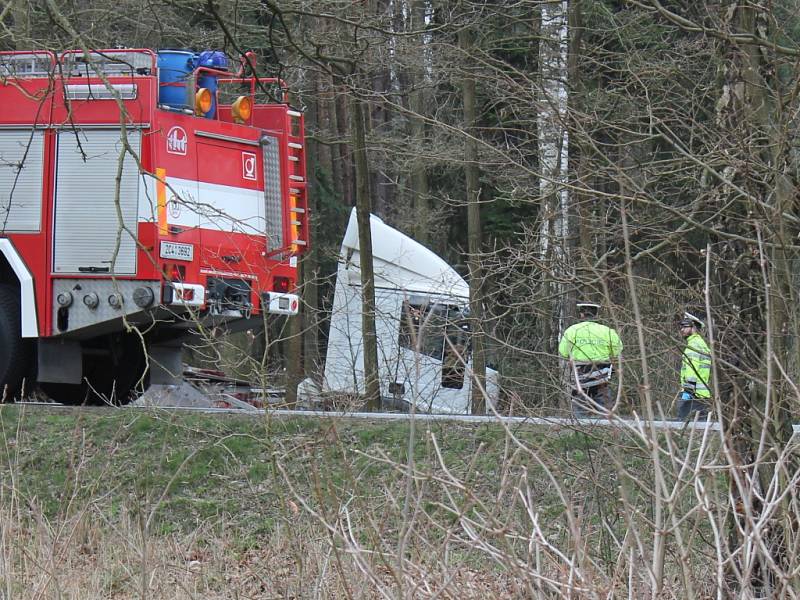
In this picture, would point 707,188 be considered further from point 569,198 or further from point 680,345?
point 569,198

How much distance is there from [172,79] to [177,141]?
2.18 feet

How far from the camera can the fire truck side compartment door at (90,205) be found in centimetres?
1135

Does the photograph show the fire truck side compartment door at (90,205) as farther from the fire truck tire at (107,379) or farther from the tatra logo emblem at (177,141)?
the fire truck tire at (107,379)

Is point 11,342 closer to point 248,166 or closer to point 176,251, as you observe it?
point 176,251

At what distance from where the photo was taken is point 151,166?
11.1 m

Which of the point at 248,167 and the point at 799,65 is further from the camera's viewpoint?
the point at 248,167

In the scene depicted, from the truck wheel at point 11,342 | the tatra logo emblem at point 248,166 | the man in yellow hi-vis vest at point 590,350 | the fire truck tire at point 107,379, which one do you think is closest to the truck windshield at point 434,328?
the man in yellow hi-vis vest at point 590,350

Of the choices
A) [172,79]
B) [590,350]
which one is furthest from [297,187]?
[590,350]

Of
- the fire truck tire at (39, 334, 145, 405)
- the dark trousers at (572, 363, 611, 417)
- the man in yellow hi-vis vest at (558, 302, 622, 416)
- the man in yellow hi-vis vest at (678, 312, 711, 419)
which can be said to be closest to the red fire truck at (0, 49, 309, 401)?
the fire truck tire at (39, 334, 145, 405)

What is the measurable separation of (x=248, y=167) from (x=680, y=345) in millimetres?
7590

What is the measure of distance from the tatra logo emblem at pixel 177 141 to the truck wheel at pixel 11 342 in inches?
84.8

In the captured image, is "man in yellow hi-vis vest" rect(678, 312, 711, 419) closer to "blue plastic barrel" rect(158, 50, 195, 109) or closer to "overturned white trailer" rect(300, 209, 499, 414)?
"overturned white trailer" rect(300, 209, 499, 414)

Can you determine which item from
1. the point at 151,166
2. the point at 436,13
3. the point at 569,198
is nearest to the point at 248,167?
the point at 151,166

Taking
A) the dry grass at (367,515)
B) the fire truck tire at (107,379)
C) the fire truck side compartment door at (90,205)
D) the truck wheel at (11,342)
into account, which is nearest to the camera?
the dry grass at (367,515)
